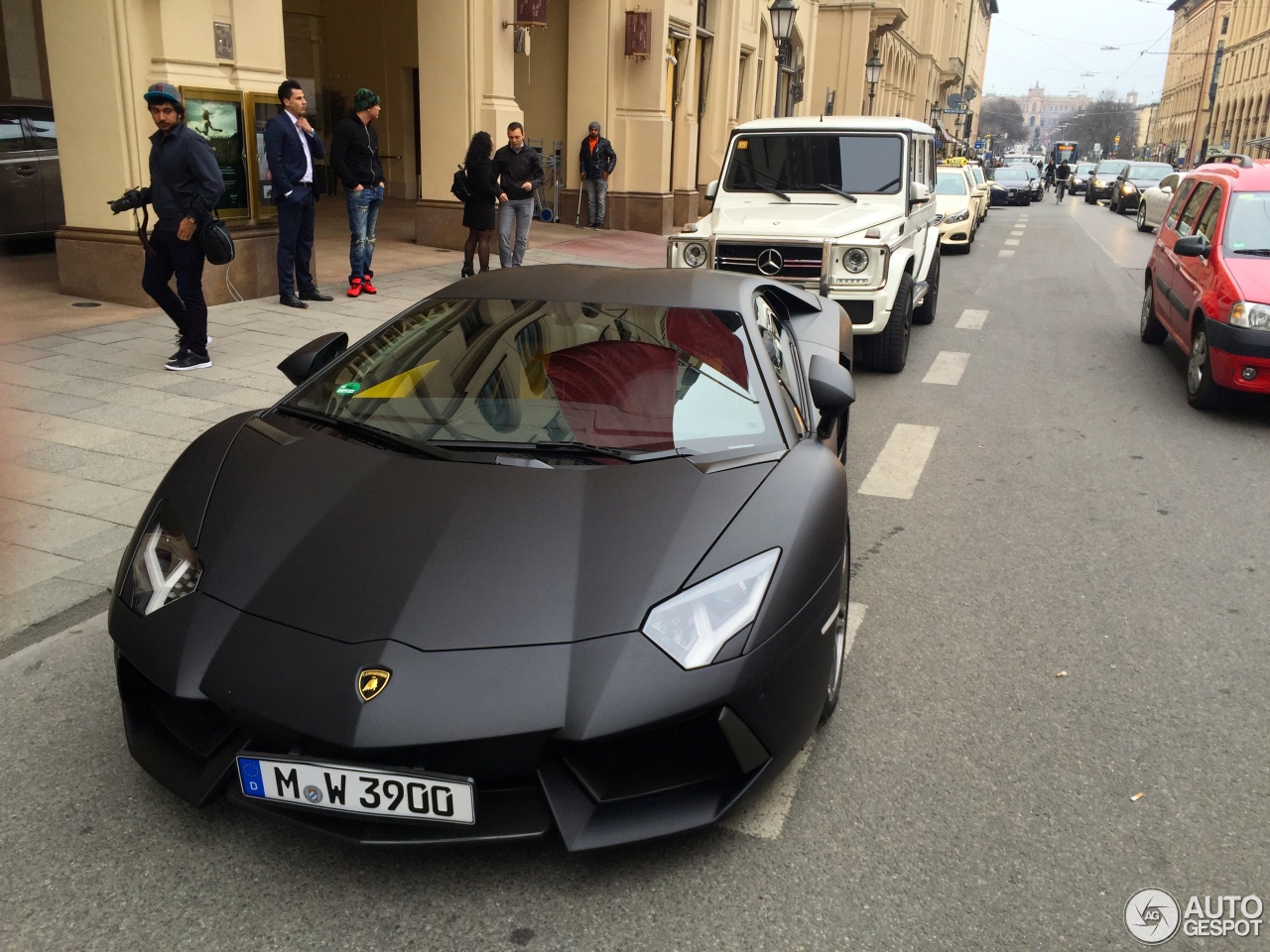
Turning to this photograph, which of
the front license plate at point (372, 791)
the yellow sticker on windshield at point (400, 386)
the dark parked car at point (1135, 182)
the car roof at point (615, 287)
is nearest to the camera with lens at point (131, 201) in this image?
the car roof at point (615, 287)

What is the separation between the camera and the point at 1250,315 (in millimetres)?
7391

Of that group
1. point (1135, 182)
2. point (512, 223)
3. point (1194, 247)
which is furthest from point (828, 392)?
point (1135, 182)

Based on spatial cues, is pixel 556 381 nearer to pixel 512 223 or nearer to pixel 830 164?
pixel 830 164

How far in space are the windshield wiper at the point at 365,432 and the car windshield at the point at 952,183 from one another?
19.0 meters

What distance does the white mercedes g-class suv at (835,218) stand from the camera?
8570mm

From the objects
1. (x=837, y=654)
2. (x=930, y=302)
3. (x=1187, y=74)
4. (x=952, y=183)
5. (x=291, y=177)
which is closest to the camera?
(x=837, y=654)

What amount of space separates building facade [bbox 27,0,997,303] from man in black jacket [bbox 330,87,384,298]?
29.3 inches

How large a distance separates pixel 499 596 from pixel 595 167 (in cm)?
1772

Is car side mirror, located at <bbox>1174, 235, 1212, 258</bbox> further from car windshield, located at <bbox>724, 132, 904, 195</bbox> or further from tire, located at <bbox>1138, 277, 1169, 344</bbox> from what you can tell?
car windshield, located at <bbox>724, 132, 904, 195</bbox>

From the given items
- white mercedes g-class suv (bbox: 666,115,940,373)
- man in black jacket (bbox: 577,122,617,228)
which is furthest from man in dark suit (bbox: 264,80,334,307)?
man in black jacket (bbox: 577,122,617,228)

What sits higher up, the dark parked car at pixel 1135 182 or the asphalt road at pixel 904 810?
the dark parked car at pixel 1135 182

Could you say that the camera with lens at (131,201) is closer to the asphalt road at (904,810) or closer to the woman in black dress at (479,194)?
the asphalt road at (904,810)

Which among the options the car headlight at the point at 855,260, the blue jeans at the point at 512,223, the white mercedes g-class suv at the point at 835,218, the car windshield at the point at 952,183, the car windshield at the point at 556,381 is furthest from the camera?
the car windshield at the point at 952,183

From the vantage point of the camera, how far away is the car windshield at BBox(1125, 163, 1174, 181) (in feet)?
116
